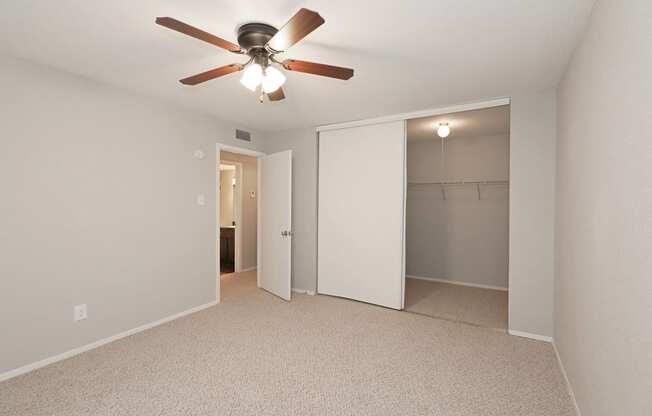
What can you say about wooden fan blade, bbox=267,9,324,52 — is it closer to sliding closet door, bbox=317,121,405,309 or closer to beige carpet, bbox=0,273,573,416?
beige carpet, bbox=0,273,573,416

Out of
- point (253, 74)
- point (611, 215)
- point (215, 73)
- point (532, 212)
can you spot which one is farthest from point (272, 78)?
point (532, 212)

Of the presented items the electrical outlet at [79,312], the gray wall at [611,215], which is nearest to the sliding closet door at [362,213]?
the gray wall at [611,215]

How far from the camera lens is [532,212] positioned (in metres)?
2.96

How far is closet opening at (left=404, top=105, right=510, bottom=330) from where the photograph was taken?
4.52 m

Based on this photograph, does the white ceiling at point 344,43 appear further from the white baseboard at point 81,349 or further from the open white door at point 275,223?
the white baseboard at point 81,349

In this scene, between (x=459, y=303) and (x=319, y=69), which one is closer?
(x=319, y=69)

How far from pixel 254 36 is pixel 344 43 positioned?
1.97 ft

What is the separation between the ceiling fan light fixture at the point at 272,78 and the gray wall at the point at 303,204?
7.80 feet

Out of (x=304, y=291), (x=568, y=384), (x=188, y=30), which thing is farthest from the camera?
(x=304, y=291)

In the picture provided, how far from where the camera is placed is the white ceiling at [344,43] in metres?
1.74

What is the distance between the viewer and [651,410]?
1.00 m

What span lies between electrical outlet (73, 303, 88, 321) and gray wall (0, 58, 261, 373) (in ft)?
0.13

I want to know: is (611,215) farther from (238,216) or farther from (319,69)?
(238,216)

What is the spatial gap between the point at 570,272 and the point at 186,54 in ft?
10.3
